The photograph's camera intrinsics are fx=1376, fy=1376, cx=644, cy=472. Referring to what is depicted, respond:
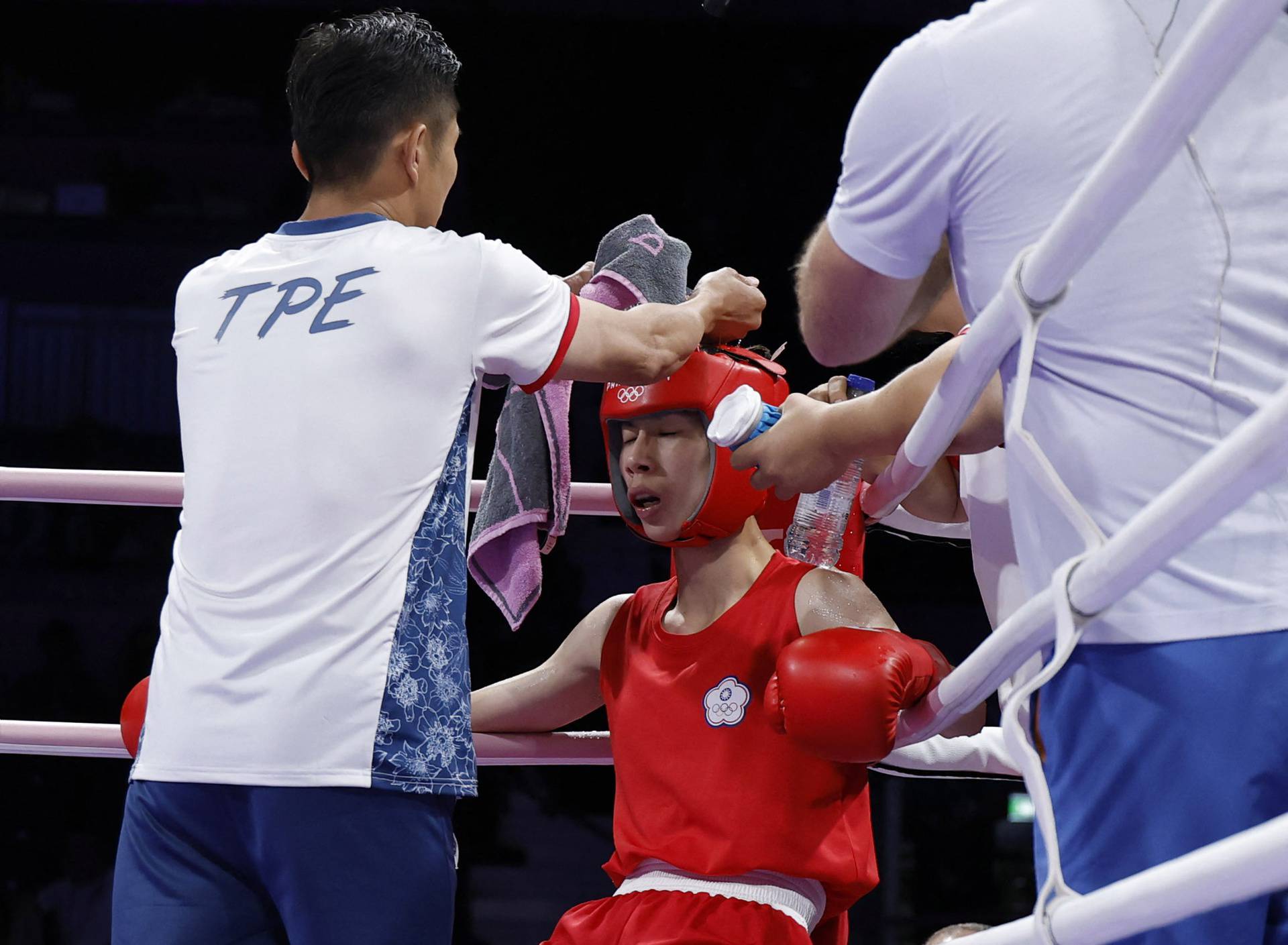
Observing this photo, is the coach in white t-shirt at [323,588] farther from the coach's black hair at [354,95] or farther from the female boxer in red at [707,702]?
the female boxer in red at [707,702]

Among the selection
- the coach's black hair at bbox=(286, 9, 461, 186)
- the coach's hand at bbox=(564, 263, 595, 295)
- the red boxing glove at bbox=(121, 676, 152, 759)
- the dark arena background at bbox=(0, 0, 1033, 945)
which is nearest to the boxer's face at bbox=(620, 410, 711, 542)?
the coach's hand at bbox=(564, 263, 595, 295)

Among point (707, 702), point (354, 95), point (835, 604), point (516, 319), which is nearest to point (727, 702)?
point (707, 702)

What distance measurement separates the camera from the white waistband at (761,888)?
1.45 meters

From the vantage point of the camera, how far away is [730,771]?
150 cm

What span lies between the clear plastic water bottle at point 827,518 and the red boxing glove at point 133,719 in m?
0.74

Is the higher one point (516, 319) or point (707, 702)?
point (516, 319)

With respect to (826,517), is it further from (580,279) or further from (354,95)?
(354,95)

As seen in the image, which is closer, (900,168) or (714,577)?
(900,168)

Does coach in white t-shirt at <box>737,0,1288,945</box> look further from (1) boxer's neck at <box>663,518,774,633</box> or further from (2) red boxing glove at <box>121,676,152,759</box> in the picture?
(2) red boxing glove at <box>121,676,152,759</box>

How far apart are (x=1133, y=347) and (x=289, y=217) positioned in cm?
414

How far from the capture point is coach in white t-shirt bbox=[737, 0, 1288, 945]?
774 mm

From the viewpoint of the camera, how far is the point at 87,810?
13.5 feet

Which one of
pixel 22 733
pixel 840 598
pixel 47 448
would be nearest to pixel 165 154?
pixel 47 448

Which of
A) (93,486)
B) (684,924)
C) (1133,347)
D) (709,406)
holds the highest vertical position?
(1133,347)
